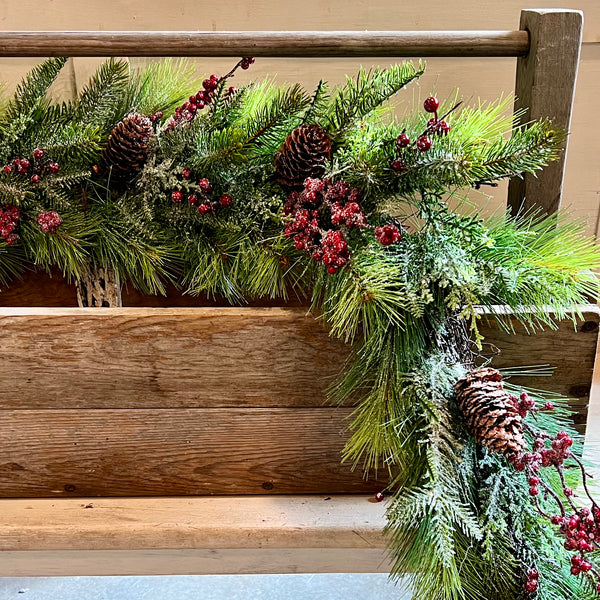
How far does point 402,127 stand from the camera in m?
0.69

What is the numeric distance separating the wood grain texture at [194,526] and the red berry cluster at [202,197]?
0.32 meters

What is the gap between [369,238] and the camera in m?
0.64

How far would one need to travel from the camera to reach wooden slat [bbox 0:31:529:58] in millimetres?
661

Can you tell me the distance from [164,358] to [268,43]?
13.2 inches

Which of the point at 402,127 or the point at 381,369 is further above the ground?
the point at 402,127

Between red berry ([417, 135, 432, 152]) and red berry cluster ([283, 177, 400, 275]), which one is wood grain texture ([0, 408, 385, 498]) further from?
red berry ([417, 135, 432, 152])

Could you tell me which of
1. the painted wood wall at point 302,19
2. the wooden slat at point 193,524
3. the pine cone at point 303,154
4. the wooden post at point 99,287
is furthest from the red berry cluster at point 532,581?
the painted wood wall at point 302,19

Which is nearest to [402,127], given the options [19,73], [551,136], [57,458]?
[551,136]

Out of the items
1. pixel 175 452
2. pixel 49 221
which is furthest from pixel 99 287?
pixel 175 452

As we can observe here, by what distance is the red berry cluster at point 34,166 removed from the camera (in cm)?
72

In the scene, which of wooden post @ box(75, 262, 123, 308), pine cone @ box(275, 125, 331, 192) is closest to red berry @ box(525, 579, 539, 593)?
pine cone @ box(275, 125, 331, 192)

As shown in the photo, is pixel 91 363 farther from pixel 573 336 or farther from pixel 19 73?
pixel 19 73

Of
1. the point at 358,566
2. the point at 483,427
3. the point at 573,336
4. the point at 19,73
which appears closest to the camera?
the point at 483,427

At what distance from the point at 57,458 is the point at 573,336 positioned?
56 centimetres
